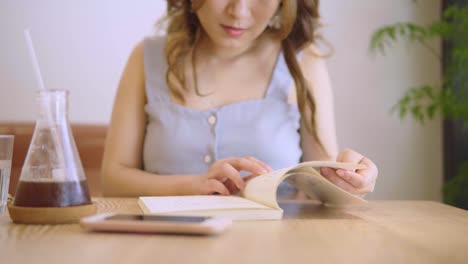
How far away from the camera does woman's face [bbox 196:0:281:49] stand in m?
1.61

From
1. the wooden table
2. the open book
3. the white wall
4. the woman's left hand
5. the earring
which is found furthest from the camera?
the white wall

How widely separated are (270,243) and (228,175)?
479mm

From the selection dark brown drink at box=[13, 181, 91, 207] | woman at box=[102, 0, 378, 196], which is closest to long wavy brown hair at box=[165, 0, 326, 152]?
woman at box=[102, 0, 378, 196]

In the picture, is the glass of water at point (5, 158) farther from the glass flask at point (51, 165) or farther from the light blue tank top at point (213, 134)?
the light blue tank top at point (213, 134)

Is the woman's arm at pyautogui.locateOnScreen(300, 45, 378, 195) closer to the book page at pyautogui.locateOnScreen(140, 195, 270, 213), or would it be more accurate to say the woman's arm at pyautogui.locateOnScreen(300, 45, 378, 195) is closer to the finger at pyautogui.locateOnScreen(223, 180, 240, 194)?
the finger at pyautogui.locateOnScreen(223, 180, 240, 194)

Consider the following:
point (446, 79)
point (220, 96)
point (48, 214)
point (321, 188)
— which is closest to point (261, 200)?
point (321, 188)

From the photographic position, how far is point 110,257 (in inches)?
26.7

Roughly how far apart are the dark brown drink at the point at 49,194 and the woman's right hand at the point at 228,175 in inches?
15.3

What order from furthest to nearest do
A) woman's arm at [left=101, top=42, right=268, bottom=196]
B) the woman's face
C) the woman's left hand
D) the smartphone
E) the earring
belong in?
1. the earring
2. the woman's face
3. woman's arm at [left=101, top=42, right=268, bottom=196]
4. the woman's left hand
5. the smartphone

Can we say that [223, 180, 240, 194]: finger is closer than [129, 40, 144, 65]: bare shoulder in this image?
Yes

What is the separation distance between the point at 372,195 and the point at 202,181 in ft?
5.39

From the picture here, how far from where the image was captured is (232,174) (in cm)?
125

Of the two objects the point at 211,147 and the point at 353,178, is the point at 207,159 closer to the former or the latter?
the point at 211,147

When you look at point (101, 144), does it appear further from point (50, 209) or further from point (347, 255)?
point (347, 255)
